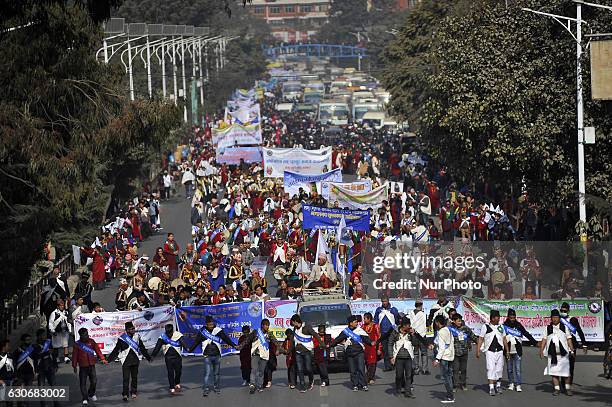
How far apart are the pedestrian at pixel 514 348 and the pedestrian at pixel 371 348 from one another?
213 cm

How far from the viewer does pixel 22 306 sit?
2872cm

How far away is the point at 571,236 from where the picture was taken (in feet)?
110

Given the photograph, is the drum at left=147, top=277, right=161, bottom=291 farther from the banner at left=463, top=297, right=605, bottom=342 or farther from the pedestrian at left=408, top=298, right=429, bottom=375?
the banner at left=463, top=297, right=605, bottom=342

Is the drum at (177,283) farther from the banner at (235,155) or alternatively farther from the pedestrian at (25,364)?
the banner at (235,155)

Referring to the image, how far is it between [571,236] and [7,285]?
13567 mm

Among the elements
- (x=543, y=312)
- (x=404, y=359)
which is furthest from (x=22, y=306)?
(x=543, y=312)

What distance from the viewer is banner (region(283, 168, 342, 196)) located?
46.2 m

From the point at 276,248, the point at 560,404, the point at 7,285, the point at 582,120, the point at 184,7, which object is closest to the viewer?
the point at 560,404

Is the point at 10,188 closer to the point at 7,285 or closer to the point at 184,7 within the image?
the point at 7,285

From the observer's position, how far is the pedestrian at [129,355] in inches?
917

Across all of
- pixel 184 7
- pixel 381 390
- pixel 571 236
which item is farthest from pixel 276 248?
pixel 184 7

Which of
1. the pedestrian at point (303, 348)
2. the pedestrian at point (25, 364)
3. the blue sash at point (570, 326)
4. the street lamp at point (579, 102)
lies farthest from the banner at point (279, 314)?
the street lamp at point (579, 102)

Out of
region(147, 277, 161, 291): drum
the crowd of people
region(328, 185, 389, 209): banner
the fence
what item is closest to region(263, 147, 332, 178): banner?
the crowd of people

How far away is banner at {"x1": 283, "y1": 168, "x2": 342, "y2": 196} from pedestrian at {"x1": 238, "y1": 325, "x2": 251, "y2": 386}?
21976 mm
